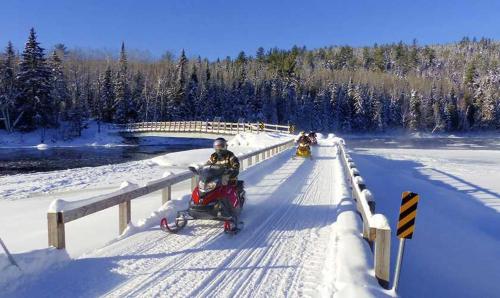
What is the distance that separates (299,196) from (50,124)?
5068 cm

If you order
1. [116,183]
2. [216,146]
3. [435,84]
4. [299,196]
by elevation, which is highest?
[435,84]

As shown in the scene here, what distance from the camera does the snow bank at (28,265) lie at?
4906mm

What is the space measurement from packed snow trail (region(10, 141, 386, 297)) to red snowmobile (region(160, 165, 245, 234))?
19cm

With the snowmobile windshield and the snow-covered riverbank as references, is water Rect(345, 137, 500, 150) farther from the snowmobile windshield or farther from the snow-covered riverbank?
the snowmobile windshield

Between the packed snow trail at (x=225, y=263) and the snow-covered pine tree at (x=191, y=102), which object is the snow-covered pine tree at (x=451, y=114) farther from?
the packed snow trail at (x=225, y=263)

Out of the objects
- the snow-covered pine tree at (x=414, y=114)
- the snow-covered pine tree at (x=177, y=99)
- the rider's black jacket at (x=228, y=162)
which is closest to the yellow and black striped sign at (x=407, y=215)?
the rider's black jacket at (x=228, y=162)

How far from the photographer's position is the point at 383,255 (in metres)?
5.02

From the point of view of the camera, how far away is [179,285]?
16.7 ft

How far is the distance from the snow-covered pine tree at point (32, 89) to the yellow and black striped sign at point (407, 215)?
54176mm

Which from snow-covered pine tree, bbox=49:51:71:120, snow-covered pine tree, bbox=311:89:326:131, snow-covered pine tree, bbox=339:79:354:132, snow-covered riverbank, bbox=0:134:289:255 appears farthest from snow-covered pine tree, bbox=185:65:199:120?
snow-covered riverbank, bbox=0:134:289:255

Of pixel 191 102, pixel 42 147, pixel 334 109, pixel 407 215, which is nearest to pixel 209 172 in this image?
pixel 407 215

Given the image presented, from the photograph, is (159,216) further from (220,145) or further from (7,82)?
(7,82)

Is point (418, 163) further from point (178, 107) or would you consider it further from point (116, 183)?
point (178, 107)

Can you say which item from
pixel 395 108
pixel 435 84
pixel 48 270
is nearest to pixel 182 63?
pixel 395 108
